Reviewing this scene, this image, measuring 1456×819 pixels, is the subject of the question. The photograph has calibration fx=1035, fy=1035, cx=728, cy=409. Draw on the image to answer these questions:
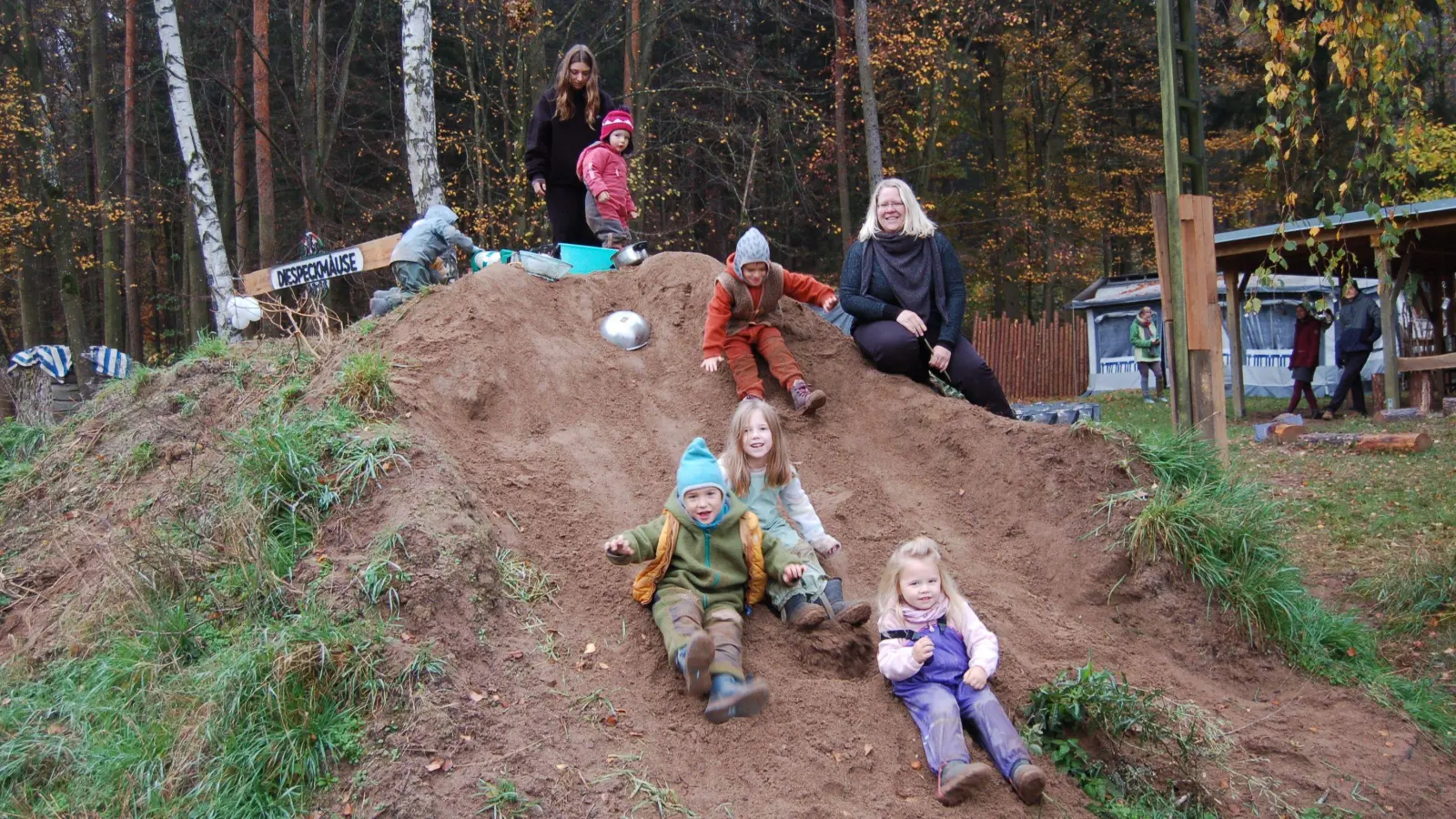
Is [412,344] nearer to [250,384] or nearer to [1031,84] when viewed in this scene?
[250,384]

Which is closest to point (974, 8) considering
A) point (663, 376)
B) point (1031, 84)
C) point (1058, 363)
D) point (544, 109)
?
point (1031, 84)

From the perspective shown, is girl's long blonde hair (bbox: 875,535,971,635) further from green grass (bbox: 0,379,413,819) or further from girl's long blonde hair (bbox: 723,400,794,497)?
green grass (bbox: 0,379,413,819)

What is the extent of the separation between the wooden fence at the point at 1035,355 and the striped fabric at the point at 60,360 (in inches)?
593

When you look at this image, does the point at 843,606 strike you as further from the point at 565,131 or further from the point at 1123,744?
the point at 565,131

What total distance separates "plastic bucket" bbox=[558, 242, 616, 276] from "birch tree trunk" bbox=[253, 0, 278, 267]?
8166 mm

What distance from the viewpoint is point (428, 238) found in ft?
24.5

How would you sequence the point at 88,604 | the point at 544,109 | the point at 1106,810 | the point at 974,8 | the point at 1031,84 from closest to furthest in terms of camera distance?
the point at 1106,810, the point at 88,604, the point at 544,109, the point at 974,8, the point at 1031,84

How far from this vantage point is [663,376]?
6.59 meters

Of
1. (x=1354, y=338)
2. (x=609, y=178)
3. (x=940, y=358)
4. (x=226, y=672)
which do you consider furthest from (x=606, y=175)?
(x=1354, y=338)

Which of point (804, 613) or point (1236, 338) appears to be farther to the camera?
point (1236, 338)

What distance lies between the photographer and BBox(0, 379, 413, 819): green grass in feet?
12.0

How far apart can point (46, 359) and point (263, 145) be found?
4310mm

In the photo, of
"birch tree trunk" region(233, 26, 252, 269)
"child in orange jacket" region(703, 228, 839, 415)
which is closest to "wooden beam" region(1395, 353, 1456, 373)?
"child in orange jacket" region(703, 228, 839, 415)

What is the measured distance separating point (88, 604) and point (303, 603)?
1779 mm
